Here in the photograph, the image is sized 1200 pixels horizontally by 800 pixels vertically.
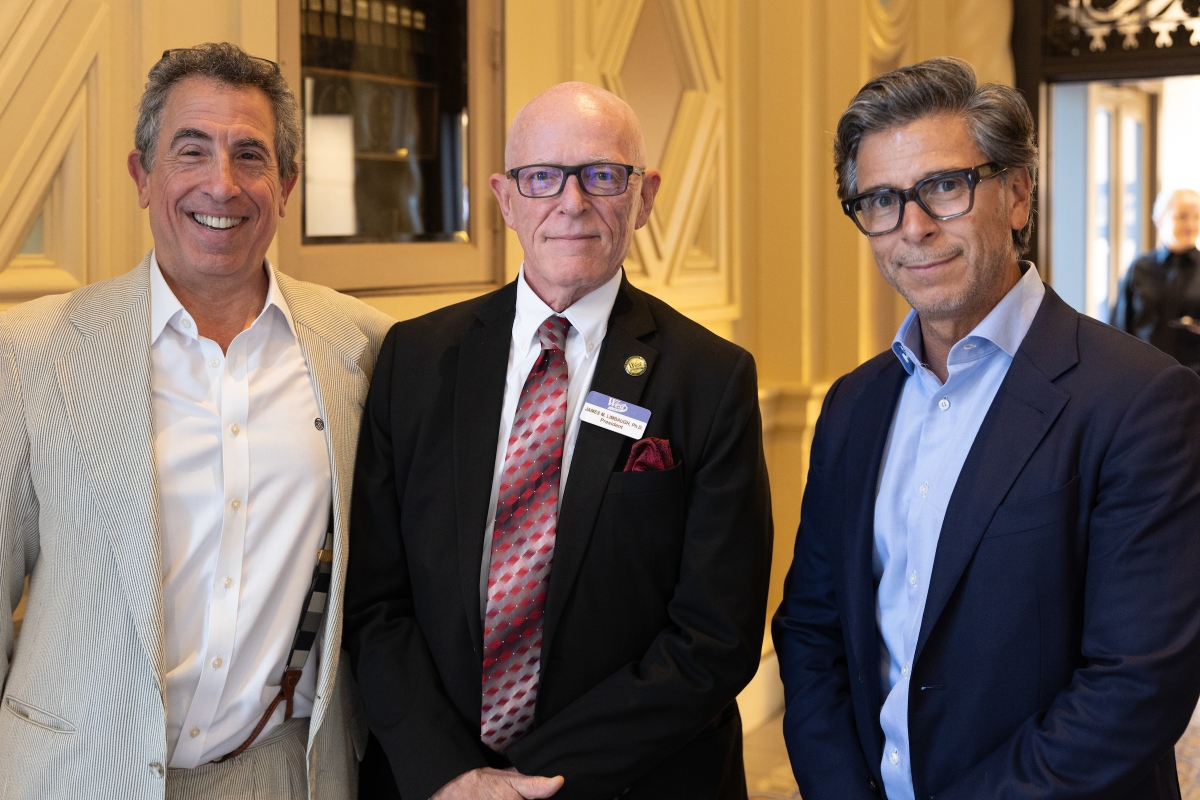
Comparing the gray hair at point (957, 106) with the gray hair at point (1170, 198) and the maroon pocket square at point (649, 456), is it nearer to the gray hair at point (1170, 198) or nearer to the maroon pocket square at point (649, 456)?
the maroon pocket square at point (649, 456)

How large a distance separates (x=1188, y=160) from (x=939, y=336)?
11919mm

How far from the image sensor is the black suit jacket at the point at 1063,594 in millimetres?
1683

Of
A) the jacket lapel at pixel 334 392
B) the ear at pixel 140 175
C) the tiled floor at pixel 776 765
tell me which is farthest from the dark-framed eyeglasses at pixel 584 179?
the tiled floor at pixel 776 765

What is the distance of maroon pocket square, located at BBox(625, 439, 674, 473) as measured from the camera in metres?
2.01

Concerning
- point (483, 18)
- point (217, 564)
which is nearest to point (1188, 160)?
point (483, 18)

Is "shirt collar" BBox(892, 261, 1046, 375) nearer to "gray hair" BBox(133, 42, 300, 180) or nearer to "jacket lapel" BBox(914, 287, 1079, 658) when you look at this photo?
"jacket lapel" BBox(914, 287, 1079, 658)

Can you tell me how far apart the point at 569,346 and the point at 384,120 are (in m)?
1.55

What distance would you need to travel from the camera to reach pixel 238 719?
199cm

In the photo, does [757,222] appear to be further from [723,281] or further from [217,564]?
[217,564]

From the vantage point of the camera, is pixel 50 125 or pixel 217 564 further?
pixel 50 125

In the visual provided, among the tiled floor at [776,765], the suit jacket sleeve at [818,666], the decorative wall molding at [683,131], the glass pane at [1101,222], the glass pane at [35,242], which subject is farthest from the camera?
the glass pane at [1101,222]

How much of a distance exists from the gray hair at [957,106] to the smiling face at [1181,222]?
6599 mm

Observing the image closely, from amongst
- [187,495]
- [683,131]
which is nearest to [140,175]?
[187,495]

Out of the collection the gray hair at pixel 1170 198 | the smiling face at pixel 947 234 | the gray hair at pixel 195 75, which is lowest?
the smiling face at pixel 947 234
